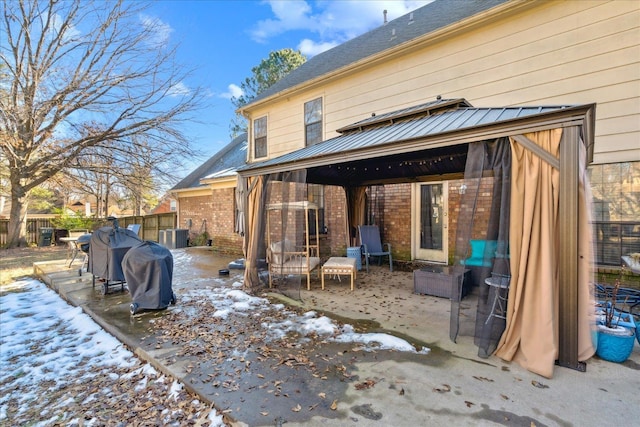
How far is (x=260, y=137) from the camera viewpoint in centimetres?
1005

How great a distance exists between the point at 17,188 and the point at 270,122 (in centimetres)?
1074

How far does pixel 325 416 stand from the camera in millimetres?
2152

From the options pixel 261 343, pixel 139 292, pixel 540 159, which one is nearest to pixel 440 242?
pixel 540 159

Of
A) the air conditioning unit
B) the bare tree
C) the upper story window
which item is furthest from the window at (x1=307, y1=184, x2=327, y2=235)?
the air conditioning unit

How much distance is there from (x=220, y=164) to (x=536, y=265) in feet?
45.7

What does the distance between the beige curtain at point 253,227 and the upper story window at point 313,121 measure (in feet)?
10.9

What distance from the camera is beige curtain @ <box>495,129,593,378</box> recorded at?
2.73m

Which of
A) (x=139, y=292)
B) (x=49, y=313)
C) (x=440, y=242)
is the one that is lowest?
(x=49, y=313)

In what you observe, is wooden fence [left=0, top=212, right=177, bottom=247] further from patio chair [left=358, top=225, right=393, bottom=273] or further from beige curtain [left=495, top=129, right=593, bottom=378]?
beige curtain [left=495, top=129, right=593, bottom=378]

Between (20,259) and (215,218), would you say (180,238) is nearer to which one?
(215,218)

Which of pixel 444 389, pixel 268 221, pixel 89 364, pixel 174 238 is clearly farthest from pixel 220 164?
pixel 444 389

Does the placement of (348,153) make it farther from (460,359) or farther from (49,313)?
(49,313)

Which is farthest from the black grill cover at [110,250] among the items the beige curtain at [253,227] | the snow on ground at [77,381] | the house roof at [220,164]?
the house roof at [220,164]

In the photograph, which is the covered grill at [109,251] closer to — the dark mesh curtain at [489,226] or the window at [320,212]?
the window at [320,212]
